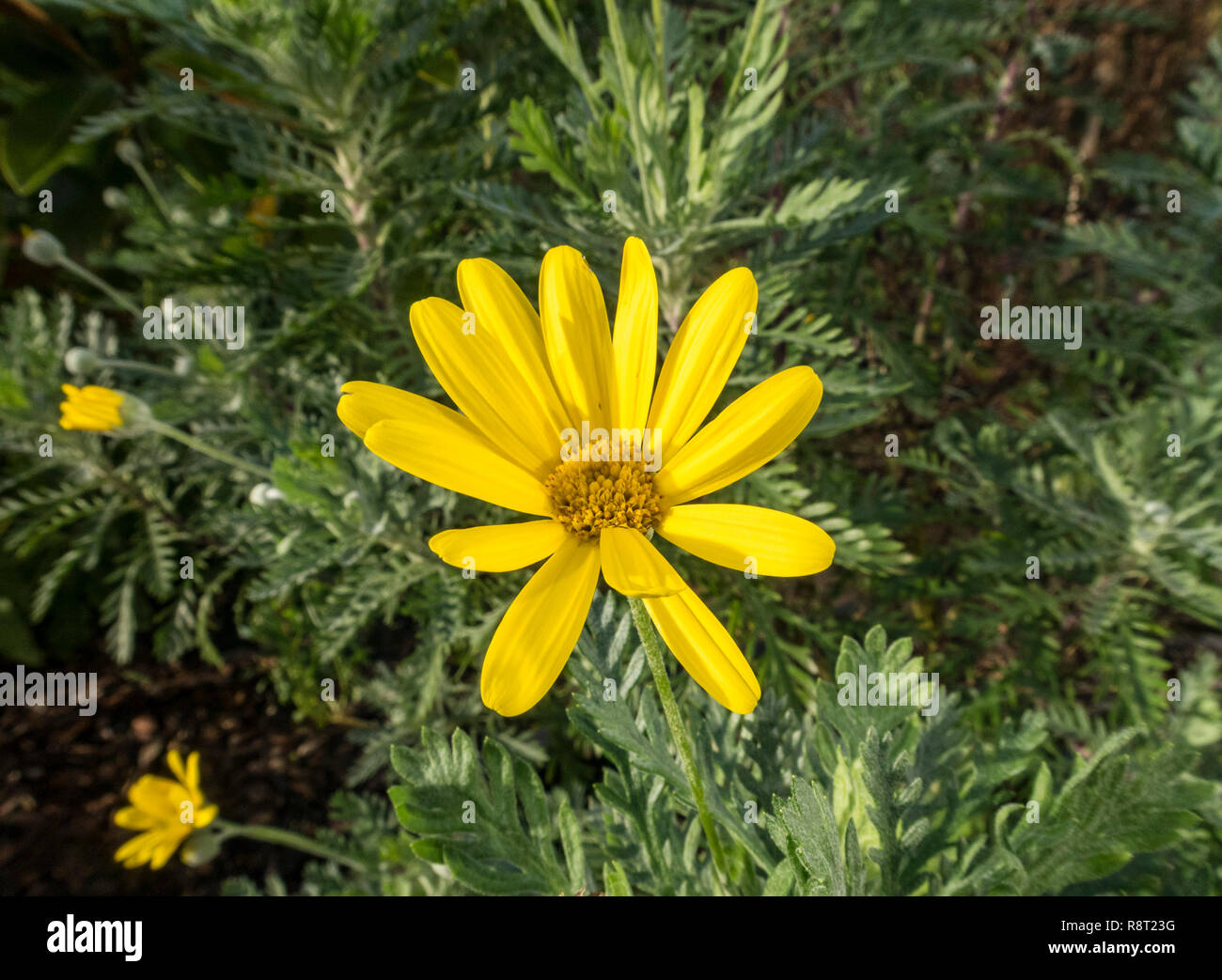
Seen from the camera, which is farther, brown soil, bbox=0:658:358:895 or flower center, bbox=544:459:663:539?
brown soil, bbox=0:658:358:895

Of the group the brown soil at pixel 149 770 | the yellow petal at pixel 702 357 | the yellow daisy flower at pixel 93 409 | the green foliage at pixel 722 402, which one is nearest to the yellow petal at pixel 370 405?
the yellow petal at pixel 702 357

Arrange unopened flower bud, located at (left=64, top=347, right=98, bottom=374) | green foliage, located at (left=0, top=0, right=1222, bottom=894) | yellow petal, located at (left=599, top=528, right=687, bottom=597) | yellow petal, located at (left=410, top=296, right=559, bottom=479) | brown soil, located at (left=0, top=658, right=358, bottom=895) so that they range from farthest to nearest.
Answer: brown soil, located at (left=0, top=658, right=358, bottom=895), unopened flower bud, located at (left=64, top=347, right=98, bottom=374), green foliage, located at (left=0, top=0, right=1222, bottom=894), yellow petal, located at (left=410, top=296, right=559, bottom=479), yellow petal, located at (left=599, top=528, right=687, bottom=597)

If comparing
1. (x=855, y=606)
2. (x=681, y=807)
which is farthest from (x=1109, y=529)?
(x=681, y=807)

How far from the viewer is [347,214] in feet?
5.44

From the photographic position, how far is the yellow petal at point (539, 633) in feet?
2.01

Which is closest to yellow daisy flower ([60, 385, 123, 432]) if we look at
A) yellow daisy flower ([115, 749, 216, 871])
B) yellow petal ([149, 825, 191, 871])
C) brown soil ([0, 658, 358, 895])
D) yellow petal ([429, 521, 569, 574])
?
yellow daisy flower ([115, 749, 216, 871])

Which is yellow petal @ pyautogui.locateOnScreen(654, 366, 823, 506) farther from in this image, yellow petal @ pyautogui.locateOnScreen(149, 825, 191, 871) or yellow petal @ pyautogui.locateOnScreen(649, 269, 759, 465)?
yellow petal @ pyautogui.locateOnScreen(149, 825, 191, 871)

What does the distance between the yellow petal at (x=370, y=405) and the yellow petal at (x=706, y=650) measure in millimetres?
272

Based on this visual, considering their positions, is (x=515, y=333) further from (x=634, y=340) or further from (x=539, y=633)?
(x=539, y=633)

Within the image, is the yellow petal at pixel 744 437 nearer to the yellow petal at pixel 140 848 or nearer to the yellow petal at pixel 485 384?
the yellow petal at pixel 485 384

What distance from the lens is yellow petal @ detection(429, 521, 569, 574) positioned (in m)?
0.62

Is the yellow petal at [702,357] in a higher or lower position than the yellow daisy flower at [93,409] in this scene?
lower

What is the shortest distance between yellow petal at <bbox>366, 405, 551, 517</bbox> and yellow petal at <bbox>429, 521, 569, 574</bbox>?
2cm
